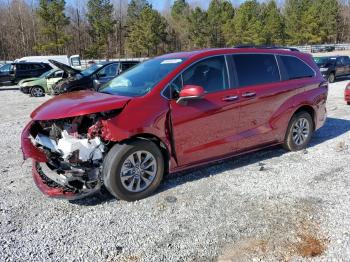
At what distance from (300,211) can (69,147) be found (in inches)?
106

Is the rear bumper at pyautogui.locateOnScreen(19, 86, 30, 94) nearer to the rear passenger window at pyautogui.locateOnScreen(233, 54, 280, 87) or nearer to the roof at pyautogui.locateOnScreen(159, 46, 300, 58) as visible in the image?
the roof at pyautogui.locateOnScreen(159, 46, 300, 58)

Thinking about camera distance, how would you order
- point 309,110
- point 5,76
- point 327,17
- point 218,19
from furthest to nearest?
point 327,17 < point 218,19 < point 5,76 < point 309,110

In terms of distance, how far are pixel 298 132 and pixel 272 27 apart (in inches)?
2579

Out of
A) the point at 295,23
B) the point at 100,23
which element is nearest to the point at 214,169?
the point at 100,23

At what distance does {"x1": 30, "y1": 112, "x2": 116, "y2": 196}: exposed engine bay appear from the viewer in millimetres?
4328

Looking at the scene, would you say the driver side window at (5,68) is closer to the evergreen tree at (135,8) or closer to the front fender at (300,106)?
the front fender at (300,106)

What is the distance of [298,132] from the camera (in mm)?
6461

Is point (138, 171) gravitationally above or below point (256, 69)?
below

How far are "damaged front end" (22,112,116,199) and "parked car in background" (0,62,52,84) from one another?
20.1 meters

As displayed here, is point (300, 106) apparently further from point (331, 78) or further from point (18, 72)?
point (18, 72)

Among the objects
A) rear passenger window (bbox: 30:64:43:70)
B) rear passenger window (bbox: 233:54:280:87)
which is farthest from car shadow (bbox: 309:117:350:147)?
rear passenger window (bbox: 30:64:43:70)

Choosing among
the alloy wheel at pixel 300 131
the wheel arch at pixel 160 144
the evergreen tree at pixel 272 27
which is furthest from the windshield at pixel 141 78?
the evergreen tree at pixel 272 27

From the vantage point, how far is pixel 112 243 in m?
3.67

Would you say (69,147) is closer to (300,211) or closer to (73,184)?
(73,184)
